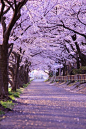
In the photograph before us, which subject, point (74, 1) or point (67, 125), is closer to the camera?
point (67, 125)

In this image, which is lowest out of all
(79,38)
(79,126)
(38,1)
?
(79,126)

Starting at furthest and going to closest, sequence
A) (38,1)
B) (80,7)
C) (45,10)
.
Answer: (45,10)
(80,7)
(38,1)

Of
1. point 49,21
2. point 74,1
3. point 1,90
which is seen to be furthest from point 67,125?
point 49,21

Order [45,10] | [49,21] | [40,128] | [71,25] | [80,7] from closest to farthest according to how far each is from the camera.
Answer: [40,128]
[80,7]
[45,10]
[49,21]
[71,25]

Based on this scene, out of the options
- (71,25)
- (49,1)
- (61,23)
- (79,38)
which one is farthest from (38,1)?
(79,38)

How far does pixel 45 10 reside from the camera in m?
20.3

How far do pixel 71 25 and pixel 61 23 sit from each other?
2557 millimetres

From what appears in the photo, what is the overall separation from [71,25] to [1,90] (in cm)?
1188

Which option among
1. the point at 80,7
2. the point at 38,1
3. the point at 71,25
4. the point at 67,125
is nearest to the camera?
the point at 67,125

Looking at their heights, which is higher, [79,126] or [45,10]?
[45,10]

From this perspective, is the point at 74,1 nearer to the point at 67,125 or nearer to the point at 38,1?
the point at 38,1

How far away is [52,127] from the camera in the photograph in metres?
6.80

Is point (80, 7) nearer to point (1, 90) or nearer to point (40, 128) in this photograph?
point (1, 90)

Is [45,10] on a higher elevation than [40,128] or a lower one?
higher
